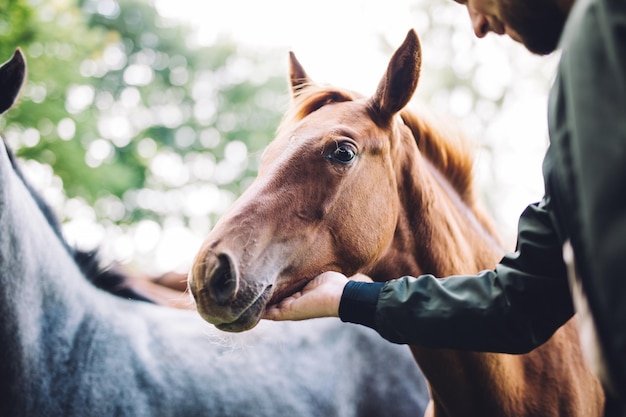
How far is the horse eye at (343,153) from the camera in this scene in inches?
90.9

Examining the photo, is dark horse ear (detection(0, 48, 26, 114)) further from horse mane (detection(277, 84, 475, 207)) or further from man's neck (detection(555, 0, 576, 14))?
man's neck (detection(555, 0, 576, 14))

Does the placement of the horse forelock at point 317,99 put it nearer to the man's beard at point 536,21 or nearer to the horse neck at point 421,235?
the horse neck at point 421,235

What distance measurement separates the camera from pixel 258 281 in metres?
2.07

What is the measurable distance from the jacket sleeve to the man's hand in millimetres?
87

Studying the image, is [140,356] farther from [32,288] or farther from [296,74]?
[296,74]

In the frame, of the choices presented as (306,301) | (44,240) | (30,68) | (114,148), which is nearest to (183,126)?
(114,148)

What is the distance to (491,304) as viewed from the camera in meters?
1.82

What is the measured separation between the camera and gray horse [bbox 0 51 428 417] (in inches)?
112

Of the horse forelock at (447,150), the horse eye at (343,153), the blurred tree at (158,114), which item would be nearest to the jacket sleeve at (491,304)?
the horse eye at (343,153)

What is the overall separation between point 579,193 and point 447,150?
1.83 meters

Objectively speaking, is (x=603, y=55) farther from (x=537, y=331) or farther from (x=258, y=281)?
(x=258, y=281)

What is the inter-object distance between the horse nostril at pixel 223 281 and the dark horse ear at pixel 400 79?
0.96m

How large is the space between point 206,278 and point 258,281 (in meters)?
0.20

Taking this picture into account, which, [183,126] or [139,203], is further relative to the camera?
[183,126]
